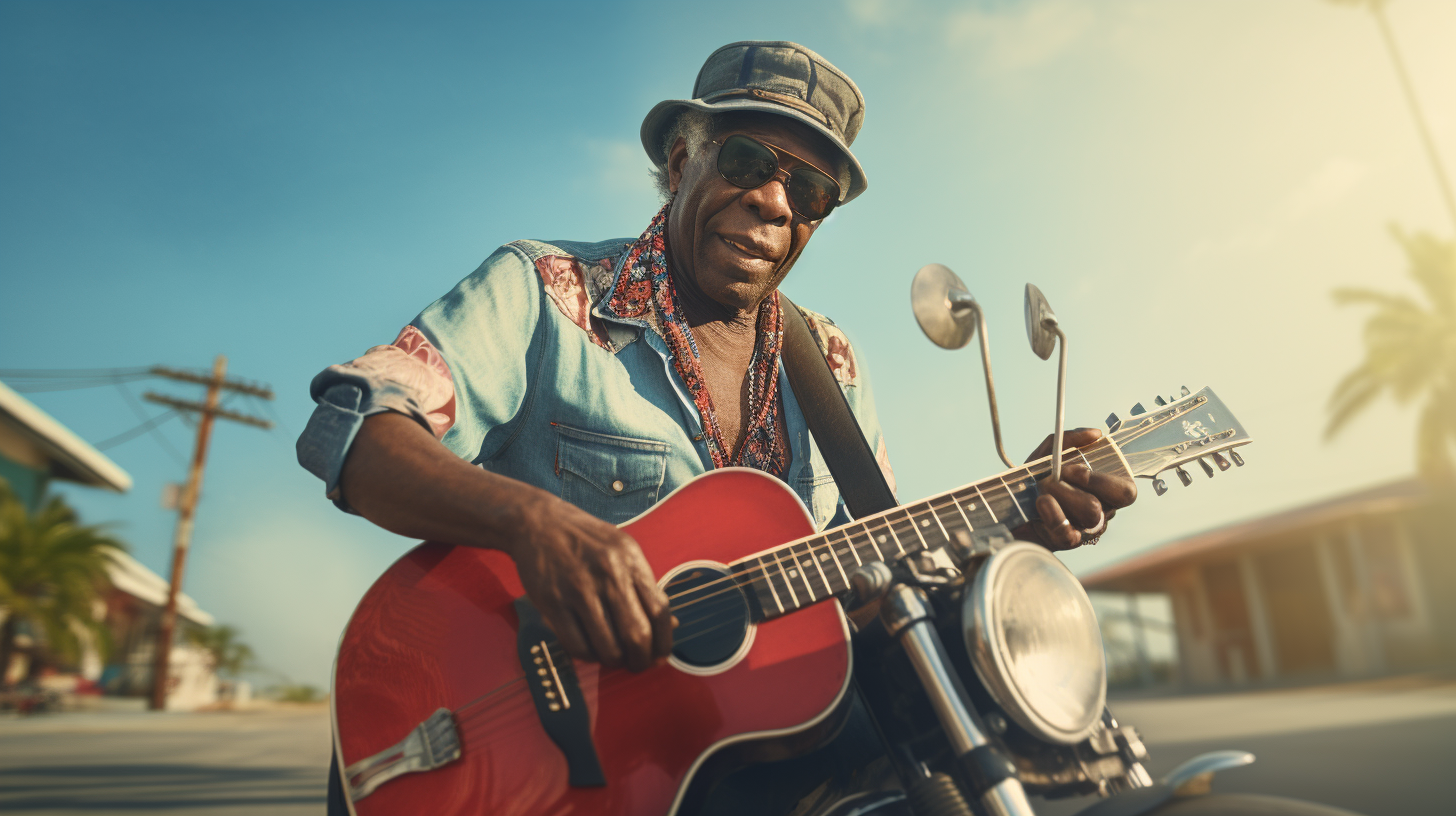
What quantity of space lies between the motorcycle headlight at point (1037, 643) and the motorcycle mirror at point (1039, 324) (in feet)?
1.36

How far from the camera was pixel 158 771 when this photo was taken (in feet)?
32.4

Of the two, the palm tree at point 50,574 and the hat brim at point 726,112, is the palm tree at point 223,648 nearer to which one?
the palm tree at point 50,574

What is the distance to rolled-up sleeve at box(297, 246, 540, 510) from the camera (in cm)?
143

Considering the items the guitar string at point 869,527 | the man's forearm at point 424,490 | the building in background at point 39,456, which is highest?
the building in background at point 39,456

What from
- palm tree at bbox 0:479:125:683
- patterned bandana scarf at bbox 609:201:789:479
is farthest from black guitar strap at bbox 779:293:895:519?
palm tree at bbox 0:479:125:683

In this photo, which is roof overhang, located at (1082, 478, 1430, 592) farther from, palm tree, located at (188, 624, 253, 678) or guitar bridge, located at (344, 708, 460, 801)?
palm tree, located at (188, 624, 253, 678)

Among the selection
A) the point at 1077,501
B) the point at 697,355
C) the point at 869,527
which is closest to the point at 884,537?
the point at 869,527

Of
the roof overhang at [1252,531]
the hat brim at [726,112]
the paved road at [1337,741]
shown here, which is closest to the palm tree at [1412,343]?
the roof overhang at [1252,531]

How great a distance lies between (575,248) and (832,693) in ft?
4.78

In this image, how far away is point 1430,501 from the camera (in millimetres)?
21078

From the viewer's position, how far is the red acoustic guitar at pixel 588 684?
1242 mm

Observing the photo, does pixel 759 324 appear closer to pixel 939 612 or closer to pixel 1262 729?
pixel 939 612

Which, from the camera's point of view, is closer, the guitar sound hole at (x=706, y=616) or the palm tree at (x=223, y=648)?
the guitar sound hole at (x=706, y=616)

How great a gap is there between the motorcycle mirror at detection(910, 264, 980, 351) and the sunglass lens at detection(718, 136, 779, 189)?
0.89 meters
